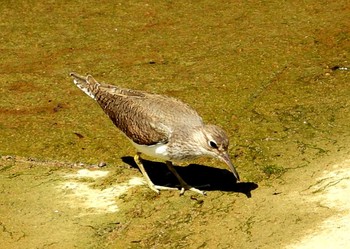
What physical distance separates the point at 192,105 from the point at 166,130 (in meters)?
2.11

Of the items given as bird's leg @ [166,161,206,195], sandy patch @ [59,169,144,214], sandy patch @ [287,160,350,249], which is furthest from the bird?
sandy patch @ [287,160,350,249]


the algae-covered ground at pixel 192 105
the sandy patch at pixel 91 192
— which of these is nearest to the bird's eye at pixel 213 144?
the algae-covered ground at pixel 192 105

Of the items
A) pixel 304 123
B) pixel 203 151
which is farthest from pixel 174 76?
pixel 203 151

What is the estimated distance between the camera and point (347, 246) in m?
7.11

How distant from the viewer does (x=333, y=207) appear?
790cm

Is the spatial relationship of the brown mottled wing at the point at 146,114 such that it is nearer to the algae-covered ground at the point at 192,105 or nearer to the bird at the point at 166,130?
the bird at the point at 166,130

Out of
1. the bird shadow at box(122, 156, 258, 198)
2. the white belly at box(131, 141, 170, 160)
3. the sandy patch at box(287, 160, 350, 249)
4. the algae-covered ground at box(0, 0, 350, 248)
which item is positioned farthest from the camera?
the bird shadow at box(122, 156, 258, 198)

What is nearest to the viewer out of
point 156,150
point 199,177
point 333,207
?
point 333,207

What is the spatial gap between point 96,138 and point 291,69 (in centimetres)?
352

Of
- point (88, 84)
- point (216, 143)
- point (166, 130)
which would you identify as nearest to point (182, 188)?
point (166, 130)

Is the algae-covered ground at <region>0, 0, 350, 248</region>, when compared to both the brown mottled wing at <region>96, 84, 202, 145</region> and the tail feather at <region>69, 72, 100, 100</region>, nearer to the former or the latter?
the tail feather at <region>69, 72, 100, 100</region>

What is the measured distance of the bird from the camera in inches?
328

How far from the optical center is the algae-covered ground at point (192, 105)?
26.1ft

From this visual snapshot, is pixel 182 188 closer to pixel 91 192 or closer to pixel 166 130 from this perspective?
pixel 166 130
